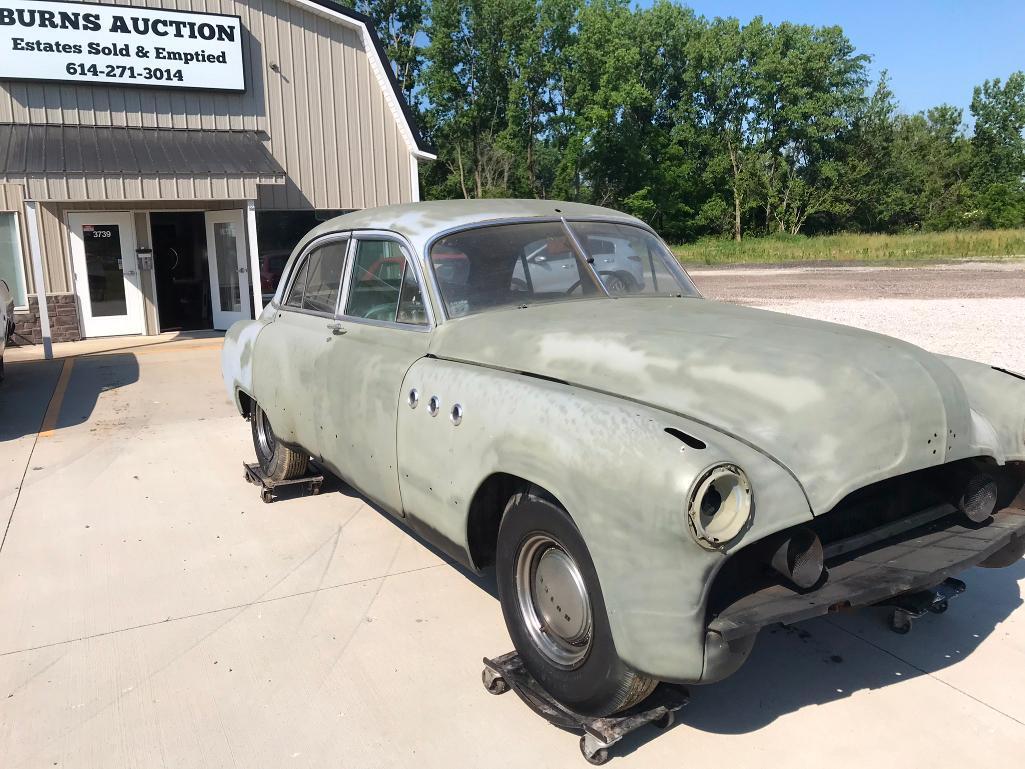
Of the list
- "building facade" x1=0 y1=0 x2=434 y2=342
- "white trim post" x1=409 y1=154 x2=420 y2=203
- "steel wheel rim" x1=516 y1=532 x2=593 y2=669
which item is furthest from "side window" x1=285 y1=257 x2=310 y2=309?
"white trim post" x1=409 y1=154 x2=420 y2=203

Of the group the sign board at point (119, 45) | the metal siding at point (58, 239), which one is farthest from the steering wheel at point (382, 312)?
the sign board at point (119, 45)

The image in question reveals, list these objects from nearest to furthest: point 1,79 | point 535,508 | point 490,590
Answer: point 535,508 < point 490,590 < point 1,79

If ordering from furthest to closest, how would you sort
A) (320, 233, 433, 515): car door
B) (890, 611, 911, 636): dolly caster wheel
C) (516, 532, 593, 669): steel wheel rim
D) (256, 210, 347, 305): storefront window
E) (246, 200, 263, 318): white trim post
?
(256, 210, 347, 305): storefront window < (246, 200, 263, 318): white trim post < (320, 233, 433, 515): car door < (890, 611, 911, 636): dolly caster wheel < (516, 532, 593, 669): steel wheel rim

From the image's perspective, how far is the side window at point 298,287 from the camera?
17.1 ft

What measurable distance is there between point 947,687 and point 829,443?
139cm

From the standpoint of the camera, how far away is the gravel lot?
11.4 metres

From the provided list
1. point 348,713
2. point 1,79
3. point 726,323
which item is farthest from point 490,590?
point 1,79

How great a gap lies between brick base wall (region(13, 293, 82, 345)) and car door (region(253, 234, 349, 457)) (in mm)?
10444

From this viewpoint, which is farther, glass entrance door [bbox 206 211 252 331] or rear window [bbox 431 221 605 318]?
glass entrance door [bbox 206 211 252 331]

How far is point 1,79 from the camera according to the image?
1295 cm

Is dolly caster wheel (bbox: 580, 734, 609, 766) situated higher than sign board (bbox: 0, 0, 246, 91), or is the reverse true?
sign board (bbox: 0, 0, 246, 91)

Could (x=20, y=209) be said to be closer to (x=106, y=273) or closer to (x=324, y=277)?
(x=106, y=273)

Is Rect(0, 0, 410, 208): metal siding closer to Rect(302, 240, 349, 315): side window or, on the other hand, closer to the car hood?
Rect(302, 240, 349, 315): side window

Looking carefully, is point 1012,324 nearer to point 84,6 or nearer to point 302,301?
point 302,301
